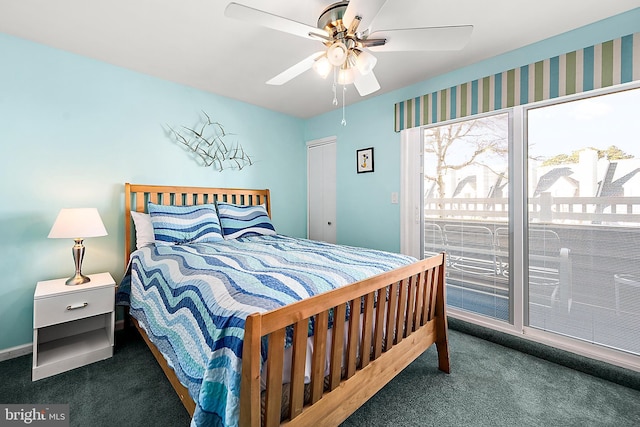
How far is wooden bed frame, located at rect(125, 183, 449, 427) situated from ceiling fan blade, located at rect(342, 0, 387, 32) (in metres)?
1.25

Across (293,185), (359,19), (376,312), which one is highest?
(359,19)

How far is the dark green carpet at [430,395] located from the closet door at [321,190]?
2.14 m

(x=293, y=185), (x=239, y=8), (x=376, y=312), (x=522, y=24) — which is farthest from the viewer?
(x=293, y=185)

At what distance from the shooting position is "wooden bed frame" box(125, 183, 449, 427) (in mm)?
950

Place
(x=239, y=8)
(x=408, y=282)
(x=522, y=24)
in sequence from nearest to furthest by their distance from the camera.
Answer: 1. (x=239, y=8)
2. (x=408, y=282)
3. (x=522, y=24)

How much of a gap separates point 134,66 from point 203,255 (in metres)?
1.94

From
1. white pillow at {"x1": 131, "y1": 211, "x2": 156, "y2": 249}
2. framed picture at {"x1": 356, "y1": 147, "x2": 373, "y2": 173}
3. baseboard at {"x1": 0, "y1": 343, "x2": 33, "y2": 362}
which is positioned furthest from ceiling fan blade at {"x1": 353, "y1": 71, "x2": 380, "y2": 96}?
baseboard at {"x1": 0, "y1": 343, "x2": 33, "y2": 362}

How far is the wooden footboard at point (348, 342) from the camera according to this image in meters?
0.94

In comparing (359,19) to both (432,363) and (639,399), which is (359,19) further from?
(639,399)

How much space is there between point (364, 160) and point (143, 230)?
2.42 metres

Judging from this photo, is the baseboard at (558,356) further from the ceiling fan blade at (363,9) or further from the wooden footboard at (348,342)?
the ceiling fan blade at (363,9)

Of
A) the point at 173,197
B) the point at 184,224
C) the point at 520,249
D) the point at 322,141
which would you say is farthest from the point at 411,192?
the point at 173,197

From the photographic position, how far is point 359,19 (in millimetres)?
1367

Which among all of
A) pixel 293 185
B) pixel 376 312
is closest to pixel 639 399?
pixel 376 312
